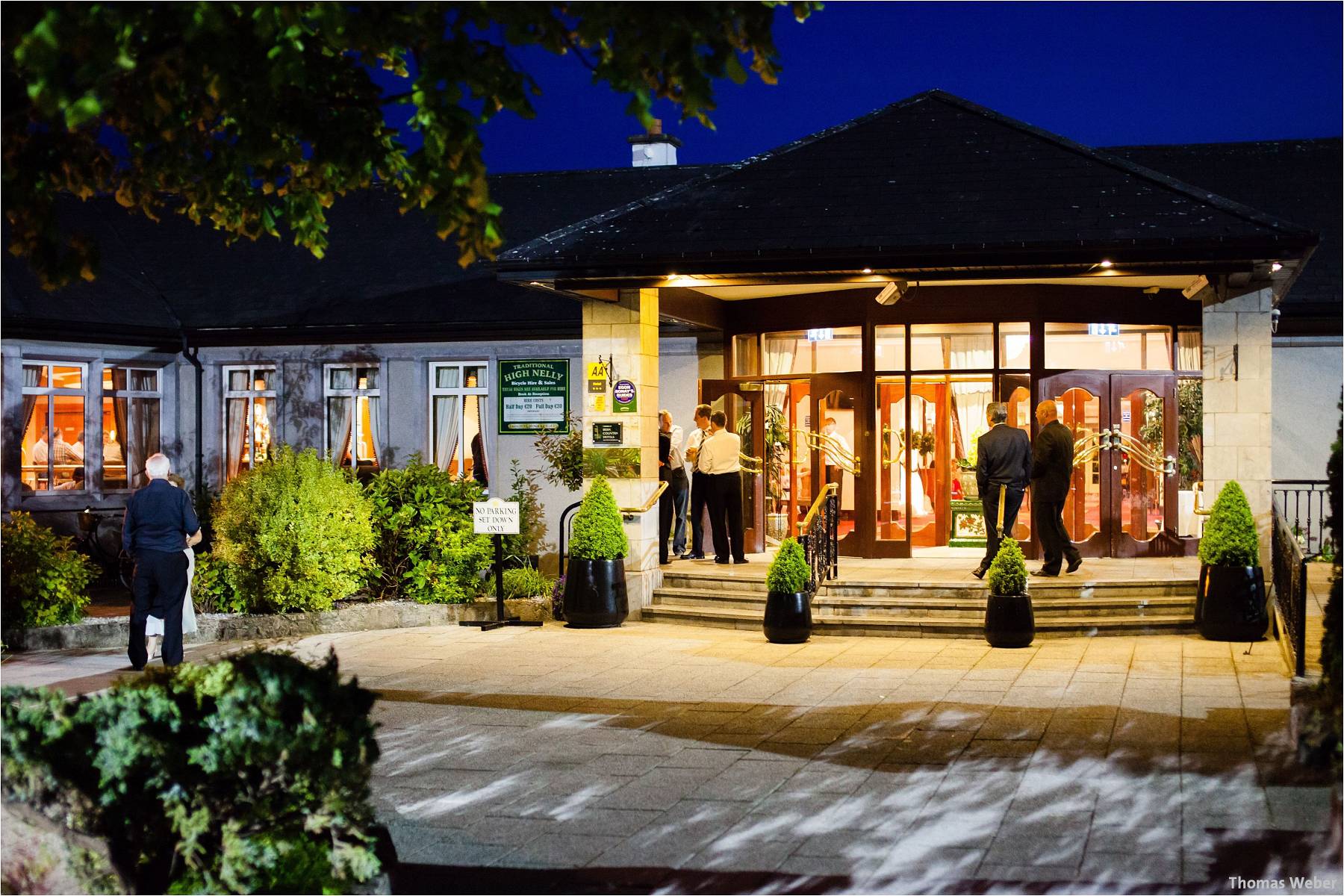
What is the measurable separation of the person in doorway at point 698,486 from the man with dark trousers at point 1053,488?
353 cm

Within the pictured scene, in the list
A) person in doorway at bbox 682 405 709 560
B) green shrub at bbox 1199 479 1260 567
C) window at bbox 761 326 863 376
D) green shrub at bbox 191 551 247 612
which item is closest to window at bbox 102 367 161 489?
green shrub at bbox 191 551 247 612

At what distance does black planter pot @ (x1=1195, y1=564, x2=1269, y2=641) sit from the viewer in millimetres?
12055

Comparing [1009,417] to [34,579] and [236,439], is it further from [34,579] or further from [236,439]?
[236,439]

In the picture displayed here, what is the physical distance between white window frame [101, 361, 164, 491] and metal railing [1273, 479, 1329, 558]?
14.8m

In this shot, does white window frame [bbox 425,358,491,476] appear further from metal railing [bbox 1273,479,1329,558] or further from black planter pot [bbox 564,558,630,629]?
metal railing [bbox 1273,479,1329,558]

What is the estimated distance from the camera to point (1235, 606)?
1210cm

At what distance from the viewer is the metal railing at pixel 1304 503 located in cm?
1630

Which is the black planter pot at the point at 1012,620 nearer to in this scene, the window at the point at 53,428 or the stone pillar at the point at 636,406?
the stone pillar at the point at 636,406

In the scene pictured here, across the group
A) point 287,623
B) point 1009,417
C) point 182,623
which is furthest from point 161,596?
point 1009,417

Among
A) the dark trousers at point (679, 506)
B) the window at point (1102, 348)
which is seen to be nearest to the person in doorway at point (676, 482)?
the dark trousers at point (679, 506)

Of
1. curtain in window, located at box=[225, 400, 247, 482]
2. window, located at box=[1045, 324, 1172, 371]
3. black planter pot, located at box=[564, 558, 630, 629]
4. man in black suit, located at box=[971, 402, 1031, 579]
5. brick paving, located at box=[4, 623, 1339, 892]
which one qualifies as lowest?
brick paving, located at box=[4, 623, 1339, 892]

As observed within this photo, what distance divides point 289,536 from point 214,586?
1.22 meters

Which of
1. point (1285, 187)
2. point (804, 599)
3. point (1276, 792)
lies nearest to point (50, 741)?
point (1276, 792)

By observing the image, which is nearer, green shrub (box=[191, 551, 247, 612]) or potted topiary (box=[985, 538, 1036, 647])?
potted topiary (box=[985, 538, 1036, 647])
